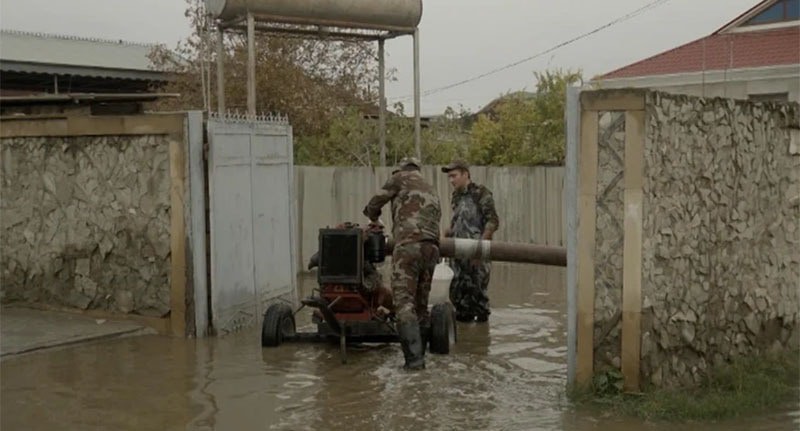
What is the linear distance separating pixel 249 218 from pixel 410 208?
8.19ft

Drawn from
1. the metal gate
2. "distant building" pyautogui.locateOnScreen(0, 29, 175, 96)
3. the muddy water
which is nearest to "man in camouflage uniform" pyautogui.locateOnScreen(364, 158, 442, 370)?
the muddy water

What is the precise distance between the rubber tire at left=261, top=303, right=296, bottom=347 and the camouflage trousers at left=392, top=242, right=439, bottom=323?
1.36 meters

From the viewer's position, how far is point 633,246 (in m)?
7.17

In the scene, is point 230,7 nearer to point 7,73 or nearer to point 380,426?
point 380,426

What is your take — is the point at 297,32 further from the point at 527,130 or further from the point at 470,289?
the point at 527,130

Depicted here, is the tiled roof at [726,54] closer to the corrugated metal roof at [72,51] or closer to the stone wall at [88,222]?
the corrugated metal roof at [72,51]

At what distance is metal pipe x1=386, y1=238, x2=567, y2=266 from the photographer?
9.10m

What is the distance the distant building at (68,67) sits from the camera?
2736 centimetres

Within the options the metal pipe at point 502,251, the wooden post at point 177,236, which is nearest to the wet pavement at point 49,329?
the wooden post at point 177,236

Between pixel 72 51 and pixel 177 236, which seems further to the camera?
pixel 72 51

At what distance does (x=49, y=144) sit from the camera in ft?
36.3

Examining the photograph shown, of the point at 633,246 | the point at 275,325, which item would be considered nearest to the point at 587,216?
the point at 633,246

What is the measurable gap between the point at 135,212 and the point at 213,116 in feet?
4.10

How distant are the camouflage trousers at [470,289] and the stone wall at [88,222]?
3.21 meters
